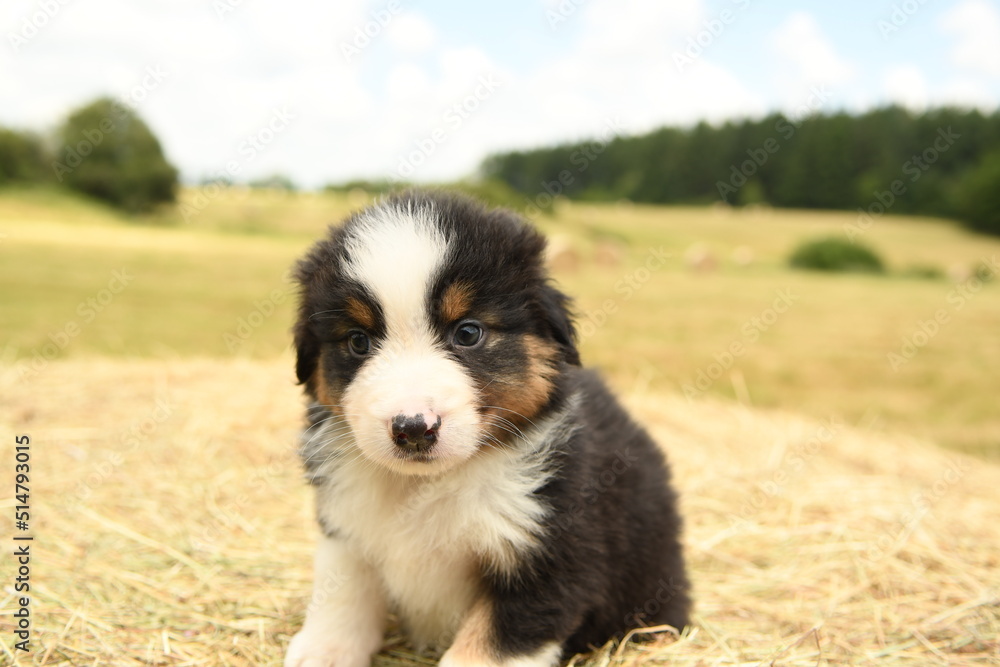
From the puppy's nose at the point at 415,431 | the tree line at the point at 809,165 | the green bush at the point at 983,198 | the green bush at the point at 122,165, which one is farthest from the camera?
the tree line at the point at 809,165

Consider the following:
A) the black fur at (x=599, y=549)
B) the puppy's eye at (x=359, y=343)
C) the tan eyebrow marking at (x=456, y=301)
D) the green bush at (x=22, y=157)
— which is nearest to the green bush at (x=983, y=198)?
the black fur at (x=599, y=549)

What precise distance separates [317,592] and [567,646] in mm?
1097

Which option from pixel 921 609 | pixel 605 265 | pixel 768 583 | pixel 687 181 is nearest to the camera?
pixel 921 609

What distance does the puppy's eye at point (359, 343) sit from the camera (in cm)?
254

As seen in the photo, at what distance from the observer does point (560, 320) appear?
270 cm

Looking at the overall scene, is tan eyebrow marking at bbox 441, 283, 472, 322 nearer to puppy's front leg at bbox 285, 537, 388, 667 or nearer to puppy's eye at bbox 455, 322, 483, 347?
puppy's eye at bbox 455, 322, 483, 347

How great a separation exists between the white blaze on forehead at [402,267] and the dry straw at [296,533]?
163 cm

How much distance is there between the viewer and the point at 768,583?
4004mm

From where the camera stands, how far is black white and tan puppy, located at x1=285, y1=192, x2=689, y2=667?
241cm

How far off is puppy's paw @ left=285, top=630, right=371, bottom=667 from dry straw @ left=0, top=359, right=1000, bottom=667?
0.17 metres

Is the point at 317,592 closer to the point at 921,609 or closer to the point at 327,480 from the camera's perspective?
the point at 327,480

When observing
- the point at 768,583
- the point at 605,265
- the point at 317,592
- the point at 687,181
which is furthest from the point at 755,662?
the point at 687,181

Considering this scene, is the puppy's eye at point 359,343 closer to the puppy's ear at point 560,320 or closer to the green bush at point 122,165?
the puppy's ear at point 560,320

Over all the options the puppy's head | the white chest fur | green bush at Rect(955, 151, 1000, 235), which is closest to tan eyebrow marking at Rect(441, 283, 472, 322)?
the puppy's head
